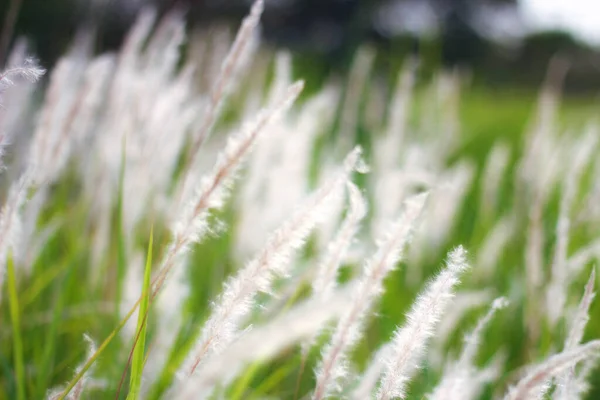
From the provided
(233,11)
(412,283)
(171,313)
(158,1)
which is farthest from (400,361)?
(233,11)

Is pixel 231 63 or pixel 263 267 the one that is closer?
pixel 263 267

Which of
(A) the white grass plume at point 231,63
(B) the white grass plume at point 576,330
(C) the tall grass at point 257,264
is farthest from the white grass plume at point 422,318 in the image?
(A) the white grass plume at point 231,63

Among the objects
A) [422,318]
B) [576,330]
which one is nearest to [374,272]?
[422,318]

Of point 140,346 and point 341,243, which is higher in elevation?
point 341,243

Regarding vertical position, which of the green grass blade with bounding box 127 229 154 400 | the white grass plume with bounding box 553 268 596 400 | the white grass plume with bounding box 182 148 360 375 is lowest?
the green grass blade with bounding box 127 229 154 400

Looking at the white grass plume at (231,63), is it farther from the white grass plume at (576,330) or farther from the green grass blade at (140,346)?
the white grass plume at (576,330)

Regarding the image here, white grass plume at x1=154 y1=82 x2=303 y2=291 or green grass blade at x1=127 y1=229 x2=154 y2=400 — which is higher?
white grass plume at x1=154 y1=82 x2=303 y2=291

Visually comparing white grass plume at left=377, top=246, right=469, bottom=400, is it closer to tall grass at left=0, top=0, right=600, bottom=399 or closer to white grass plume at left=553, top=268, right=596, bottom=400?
tall grass at left=0, top=0, right=600, bottom=399

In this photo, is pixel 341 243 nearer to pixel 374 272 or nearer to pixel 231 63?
pixel 374 272

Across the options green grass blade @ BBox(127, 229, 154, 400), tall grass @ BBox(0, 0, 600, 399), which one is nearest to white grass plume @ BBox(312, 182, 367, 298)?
tall grass @ BBox(0, 0, 600, 399)
